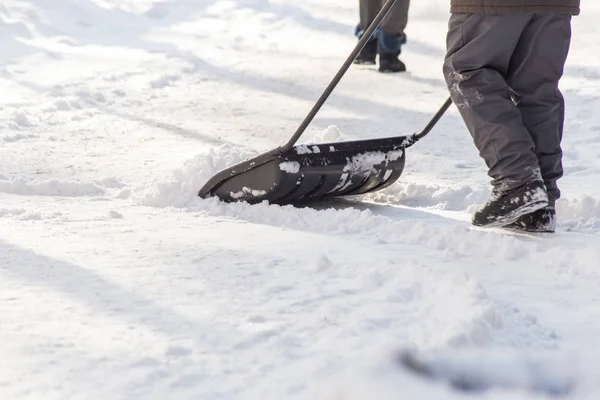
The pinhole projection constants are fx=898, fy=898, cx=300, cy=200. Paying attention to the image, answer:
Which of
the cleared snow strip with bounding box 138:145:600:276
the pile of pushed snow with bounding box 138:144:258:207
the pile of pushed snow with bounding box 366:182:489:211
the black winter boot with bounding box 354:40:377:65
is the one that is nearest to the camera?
the cleared snow strip with bounding box 138:145:600:276

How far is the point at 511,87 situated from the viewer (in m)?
3.20

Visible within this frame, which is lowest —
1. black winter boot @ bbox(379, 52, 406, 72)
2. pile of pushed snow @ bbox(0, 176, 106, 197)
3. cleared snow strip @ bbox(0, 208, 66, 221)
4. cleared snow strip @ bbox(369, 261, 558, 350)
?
pile of pushed snow @ bbox(0, 176, 106, 197)

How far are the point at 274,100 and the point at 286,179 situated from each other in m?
3.05

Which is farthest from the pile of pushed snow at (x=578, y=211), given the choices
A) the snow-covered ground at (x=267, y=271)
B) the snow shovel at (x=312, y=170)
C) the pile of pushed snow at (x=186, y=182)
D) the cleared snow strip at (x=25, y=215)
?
the cleared snow strip at (x=25, y=215)

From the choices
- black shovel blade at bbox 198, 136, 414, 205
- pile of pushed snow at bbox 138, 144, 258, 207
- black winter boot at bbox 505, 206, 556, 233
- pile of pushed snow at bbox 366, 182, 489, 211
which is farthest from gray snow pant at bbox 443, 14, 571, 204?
pile of pushed snow at bbox 138, 144, 258, 207

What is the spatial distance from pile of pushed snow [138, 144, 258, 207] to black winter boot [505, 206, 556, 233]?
1.27 metres

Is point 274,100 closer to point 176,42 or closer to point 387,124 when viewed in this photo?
point 387,124

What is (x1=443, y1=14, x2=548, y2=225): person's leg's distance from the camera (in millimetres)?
3033

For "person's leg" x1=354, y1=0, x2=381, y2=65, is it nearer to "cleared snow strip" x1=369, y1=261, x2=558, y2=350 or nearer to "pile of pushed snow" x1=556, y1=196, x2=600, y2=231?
"pile of pushed snow" x1=556, y1=196, x2=600, y2=231

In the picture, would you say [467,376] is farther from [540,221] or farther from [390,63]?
[390,63]

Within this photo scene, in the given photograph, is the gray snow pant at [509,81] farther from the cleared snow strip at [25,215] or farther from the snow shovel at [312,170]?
the cleared snow strip at [25,215]

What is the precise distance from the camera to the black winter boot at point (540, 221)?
313cm

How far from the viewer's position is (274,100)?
6348 mm

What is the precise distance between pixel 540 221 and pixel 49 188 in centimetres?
203
